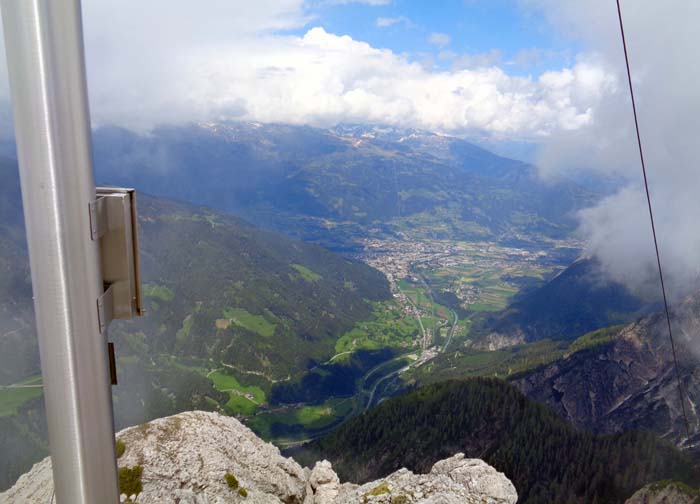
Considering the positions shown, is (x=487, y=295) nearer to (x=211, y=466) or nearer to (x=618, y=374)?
(x=618, y=374)

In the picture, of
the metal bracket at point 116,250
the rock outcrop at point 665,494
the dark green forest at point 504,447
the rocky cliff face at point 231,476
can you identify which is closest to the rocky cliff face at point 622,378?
the dark green forest at point 504,447

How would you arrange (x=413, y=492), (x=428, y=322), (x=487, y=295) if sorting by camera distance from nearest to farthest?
1. (x=413, y=492)
2. (x=428, y=322)
3. (x=487, y=295)

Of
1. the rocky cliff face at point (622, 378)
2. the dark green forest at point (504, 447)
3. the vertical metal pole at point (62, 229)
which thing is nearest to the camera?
the vertical metal pole at point (62, 229)

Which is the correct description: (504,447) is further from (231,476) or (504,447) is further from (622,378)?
(231,476)

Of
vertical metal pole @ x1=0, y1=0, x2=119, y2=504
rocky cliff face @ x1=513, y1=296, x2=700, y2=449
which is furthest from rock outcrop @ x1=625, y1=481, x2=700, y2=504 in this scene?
vertical metal pole @ x1=0, y1=0, x2=119, y2=504

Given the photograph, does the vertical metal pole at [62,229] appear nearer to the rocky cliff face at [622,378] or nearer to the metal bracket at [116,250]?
the metal bracket at [116,250]

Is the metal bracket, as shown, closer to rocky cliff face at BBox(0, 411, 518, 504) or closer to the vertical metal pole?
the vertical metal pole

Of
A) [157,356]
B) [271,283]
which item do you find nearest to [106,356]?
[157,356]
